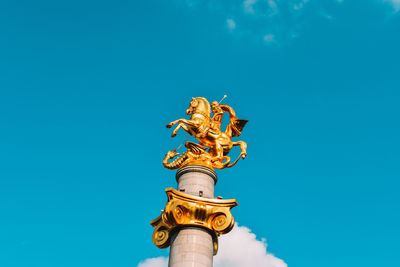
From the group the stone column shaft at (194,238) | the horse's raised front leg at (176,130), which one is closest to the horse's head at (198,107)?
the horse's raised front leg at (176,130)

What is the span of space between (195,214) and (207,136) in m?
5.44

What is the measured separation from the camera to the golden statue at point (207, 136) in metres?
25.8

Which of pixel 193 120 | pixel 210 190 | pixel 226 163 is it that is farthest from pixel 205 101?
pixel 210 190

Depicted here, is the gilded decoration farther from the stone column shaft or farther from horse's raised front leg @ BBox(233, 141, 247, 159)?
horse's raised front leg @ BBox(233, 141, 247, 159)

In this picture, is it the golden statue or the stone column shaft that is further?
the golden statue

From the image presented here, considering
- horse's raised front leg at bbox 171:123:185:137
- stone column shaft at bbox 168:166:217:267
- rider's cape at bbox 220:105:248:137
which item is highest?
rider's cape at bbox 220:105:248:137

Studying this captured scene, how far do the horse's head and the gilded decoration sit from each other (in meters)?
6.14

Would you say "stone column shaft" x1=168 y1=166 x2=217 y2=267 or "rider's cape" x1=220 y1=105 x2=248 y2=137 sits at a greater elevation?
"rider's cape" x1=220 y1=105 x2=248 y2=137

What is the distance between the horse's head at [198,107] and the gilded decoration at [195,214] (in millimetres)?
6144

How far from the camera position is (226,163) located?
86.3 ft

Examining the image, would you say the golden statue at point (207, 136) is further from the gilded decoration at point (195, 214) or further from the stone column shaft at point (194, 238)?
the gilded decoration at point (195, 214)

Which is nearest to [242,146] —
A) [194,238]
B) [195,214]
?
[195,214]

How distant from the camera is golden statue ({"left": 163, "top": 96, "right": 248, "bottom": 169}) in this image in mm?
25766

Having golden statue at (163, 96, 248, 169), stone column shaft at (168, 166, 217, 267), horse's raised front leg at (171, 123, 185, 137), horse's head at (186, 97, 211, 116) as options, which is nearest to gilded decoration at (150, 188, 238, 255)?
stone column shaft at (168, 166, 217, 267)
